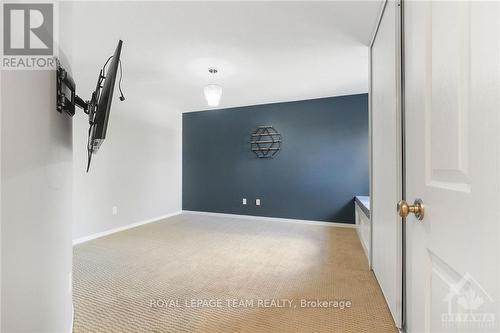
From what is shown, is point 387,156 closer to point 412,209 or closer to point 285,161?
point 412,209

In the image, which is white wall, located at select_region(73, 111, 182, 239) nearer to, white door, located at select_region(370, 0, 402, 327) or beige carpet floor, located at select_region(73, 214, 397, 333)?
beige carpet floor, located at select_region(73, 214, 397, 333)

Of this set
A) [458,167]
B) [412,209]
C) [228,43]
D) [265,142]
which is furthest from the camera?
[265,142]

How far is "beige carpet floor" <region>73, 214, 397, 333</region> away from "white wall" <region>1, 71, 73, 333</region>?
56cm

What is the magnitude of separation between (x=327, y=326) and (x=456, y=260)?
1184 mm

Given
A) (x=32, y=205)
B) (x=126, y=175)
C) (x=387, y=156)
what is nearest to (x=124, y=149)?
(x=126, y=175)

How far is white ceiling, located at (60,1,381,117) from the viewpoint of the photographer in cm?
192

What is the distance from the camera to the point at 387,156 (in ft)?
5.60

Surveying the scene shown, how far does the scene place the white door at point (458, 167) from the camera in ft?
1.73

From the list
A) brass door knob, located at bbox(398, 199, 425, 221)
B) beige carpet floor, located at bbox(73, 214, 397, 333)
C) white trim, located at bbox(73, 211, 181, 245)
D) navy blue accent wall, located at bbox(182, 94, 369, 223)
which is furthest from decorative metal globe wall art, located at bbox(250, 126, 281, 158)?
brass door knob, located at bbox(398, 199, 425, 221)

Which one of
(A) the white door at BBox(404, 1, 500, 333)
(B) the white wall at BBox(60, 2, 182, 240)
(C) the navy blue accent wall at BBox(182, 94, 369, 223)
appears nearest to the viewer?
(A) the white door at BBox(404, 1, 500, 333)

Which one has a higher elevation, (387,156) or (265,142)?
(265,142)

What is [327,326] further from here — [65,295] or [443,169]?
[65,295]

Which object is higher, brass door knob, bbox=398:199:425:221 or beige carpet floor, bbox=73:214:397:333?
brass door knob, bbox=398:199:425:221

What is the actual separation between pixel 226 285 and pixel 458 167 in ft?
6.32
